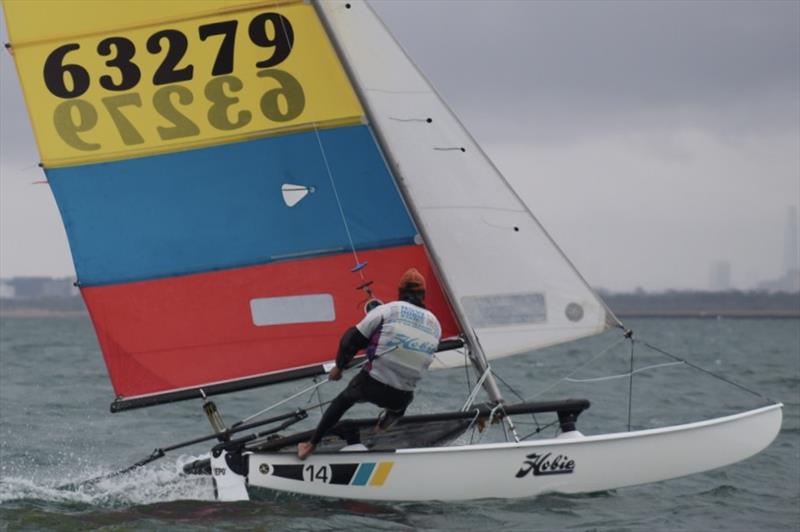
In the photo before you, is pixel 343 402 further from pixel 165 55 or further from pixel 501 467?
pixel 165 55

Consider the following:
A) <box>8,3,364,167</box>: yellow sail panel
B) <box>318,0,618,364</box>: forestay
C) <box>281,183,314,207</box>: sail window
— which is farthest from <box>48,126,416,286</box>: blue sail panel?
<box>318,0,618,364</box>: forestay

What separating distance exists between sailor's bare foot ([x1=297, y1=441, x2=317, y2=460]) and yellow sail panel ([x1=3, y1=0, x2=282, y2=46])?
2.55m

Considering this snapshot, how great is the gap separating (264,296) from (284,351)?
352 millimetres

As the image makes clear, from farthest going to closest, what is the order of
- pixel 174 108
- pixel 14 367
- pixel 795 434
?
pixel 14 367 → pixel 795 434 → pixel 174 108

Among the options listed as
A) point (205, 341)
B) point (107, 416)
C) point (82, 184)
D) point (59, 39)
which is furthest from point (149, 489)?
point (107, 416)

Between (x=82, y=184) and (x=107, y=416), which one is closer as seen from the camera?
(x=82, y=184)

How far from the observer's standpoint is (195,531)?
6.75m

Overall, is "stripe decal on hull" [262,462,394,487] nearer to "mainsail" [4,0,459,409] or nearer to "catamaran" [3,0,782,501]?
"catamaran" [3,0,782,501]

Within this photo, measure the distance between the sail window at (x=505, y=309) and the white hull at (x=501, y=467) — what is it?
2.49 feet

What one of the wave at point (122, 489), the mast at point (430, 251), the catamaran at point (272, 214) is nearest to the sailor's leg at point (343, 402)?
the catamaran at point (272, 214)

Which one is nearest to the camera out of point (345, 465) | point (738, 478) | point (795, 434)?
point (345, 465)

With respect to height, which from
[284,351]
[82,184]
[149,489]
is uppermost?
[82,184]

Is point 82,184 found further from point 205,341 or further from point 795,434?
point 795,434

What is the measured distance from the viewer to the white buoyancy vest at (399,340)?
23.1 ft
